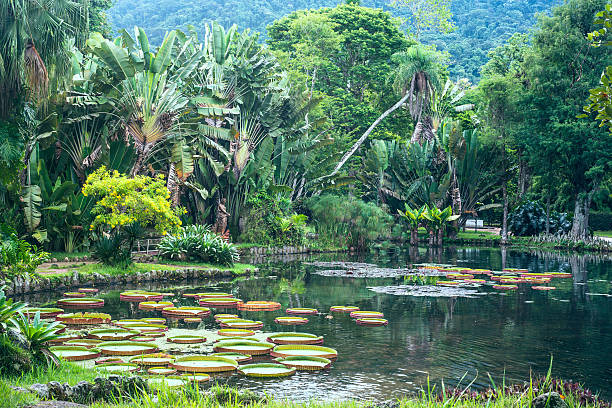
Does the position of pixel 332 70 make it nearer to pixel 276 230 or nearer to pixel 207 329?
pixel 276 230

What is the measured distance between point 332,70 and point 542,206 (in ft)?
54.2

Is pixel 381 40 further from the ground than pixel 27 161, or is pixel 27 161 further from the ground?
pixel 381 40

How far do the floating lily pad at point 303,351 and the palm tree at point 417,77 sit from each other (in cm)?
3145

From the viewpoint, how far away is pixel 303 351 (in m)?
9.24

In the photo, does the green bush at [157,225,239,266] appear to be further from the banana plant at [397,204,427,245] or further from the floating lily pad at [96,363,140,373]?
the banana plant at [397,204,427,245]

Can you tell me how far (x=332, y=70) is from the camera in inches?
1676

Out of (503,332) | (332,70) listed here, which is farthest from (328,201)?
(503,332)

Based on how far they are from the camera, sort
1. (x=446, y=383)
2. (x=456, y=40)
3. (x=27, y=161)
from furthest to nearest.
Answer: (x=456, y=40) → (x=27, y=161) → (x=446, y=383)

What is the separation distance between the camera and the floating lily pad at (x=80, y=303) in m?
12.9

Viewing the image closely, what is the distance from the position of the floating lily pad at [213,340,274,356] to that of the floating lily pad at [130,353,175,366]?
949 mm

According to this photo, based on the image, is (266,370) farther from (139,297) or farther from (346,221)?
(346,221)

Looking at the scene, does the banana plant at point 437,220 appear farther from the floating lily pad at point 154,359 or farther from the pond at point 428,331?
the floating lily pad at point 154,359

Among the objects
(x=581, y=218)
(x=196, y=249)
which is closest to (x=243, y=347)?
(x=196, y=249)

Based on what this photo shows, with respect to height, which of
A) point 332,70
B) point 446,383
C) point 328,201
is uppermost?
point 332,70
